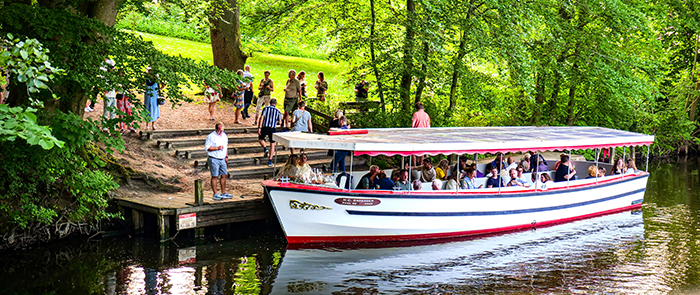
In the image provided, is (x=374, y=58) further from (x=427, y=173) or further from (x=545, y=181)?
(x=427, y=173)

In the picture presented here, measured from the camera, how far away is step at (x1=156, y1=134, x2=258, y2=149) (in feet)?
60.5

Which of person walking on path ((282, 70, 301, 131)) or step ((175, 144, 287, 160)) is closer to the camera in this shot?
step ((175, 144, 287, 160))

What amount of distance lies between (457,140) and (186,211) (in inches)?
258

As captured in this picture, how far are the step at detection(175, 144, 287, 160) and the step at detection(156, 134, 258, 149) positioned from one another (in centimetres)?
35

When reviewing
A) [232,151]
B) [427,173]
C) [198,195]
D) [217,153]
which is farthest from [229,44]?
[427,173]

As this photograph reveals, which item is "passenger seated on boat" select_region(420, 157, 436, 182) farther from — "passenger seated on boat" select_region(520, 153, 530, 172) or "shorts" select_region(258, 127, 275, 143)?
"shorts" select_region(258, 127, 275, 143)

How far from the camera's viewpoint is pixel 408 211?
14.6 metres

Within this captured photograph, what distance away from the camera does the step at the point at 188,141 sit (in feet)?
60.5

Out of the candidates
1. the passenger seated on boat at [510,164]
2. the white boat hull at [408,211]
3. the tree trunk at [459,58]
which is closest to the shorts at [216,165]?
the white boat hull at [408,211]

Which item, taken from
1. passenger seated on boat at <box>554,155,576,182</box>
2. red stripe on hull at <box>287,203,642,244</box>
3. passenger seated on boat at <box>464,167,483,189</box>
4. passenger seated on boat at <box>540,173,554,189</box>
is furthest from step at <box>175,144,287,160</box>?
passenger seated on boat at <box>554,155,576,182</box>

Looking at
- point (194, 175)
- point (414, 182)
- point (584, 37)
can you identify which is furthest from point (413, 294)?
point (584, 37)

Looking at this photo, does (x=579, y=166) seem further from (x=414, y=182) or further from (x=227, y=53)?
(x=227, y=53)

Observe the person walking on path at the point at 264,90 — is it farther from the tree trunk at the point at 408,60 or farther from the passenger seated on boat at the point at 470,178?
the passenger seated on boat at the point at 470,178

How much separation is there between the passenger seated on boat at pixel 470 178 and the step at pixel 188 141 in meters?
7.42
